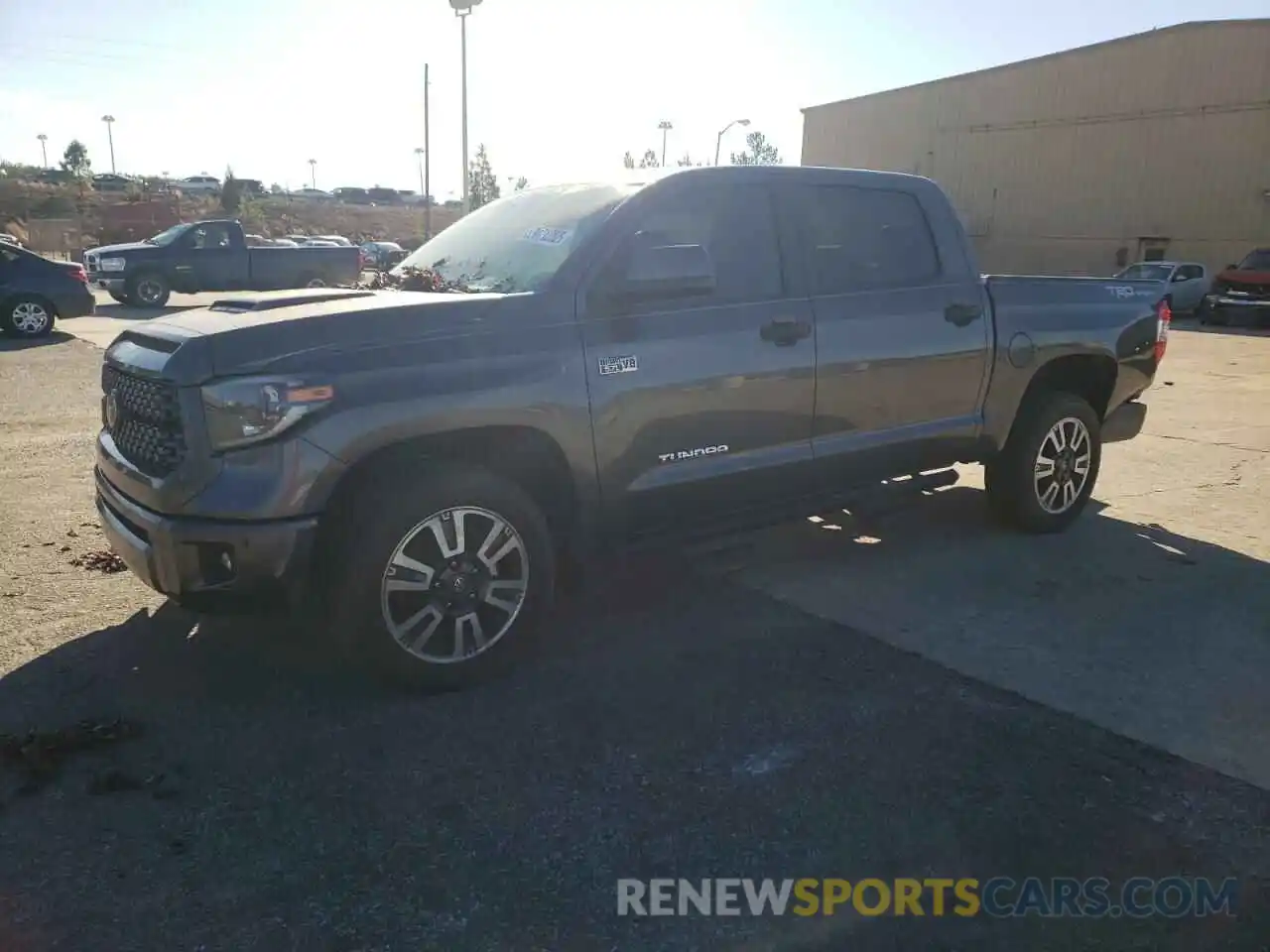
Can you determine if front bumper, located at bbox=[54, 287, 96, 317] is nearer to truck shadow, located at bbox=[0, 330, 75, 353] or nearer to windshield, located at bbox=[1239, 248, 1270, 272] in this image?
truck shadow, located at bbox=[0, 330, 75, 353]

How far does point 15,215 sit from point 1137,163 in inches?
1927

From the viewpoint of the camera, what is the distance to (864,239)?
16.1ft

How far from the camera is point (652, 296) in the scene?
3.93m

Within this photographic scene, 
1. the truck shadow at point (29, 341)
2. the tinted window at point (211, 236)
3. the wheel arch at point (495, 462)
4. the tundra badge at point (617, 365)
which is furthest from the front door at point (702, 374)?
the tinted window at point (211, 236)

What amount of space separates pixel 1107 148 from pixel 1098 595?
110 feet

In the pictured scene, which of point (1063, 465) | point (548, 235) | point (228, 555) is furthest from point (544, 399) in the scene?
point (1063, 465)

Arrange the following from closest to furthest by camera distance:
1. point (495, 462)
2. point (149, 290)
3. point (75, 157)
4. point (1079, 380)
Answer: point (495, 462)
point (1079, 380)
point (149, 290)
point (75, 157)

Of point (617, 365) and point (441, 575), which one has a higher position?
point (617, 365)

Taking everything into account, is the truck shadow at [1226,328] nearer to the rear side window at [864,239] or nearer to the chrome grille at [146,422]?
the rear side window at [864,239]

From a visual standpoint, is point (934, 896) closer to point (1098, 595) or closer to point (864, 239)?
point (1098, 595)

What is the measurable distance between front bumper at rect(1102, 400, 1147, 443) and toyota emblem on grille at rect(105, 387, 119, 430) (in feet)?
17.8

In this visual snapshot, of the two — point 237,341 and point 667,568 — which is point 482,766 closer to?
point 237,341

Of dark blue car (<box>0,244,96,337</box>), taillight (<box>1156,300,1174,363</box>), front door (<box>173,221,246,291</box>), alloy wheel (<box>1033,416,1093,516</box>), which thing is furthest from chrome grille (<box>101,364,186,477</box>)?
front door (<box>173,221,246,291</box>)

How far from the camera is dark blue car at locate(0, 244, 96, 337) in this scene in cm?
1435
